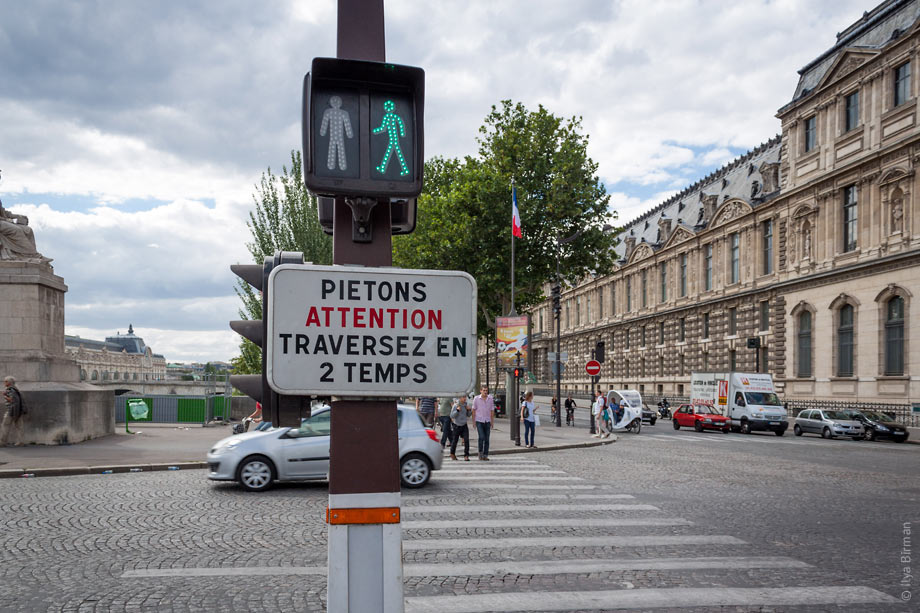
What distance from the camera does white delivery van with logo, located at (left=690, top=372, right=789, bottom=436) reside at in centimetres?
3488

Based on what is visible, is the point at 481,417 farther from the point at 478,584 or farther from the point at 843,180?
the point at 843,180

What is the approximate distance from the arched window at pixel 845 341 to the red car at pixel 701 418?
37.0ft

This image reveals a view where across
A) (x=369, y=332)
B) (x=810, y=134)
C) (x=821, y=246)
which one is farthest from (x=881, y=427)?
(x=369, y=332)

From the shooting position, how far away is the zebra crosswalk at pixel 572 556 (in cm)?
614

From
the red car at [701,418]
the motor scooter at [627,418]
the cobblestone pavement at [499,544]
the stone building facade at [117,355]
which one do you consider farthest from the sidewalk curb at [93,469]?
the stone building facade at [117,355]

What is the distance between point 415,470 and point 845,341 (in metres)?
37.9

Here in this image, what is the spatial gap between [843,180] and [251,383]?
46701 mm

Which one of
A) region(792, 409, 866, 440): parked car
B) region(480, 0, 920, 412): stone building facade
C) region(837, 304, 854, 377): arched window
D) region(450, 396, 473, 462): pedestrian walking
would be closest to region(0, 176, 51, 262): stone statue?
region(450, 396, 473, 462): pedestrian walking

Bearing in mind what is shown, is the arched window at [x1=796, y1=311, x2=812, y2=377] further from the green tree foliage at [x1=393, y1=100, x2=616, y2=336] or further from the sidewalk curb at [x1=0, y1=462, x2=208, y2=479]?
the sidewalk curb at [x1=0, y1=462, x2=208, y2=479]

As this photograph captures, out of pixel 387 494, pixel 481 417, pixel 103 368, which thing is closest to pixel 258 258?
pixel 481 417

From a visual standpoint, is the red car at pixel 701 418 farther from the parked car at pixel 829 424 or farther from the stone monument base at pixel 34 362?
the stone monument base at pixel 34 362

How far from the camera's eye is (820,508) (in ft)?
35.8

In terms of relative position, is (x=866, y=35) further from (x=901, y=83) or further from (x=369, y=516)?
(x=369, y=516)

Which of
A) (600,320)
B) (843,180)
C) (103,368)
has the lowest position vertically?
(103,368)
